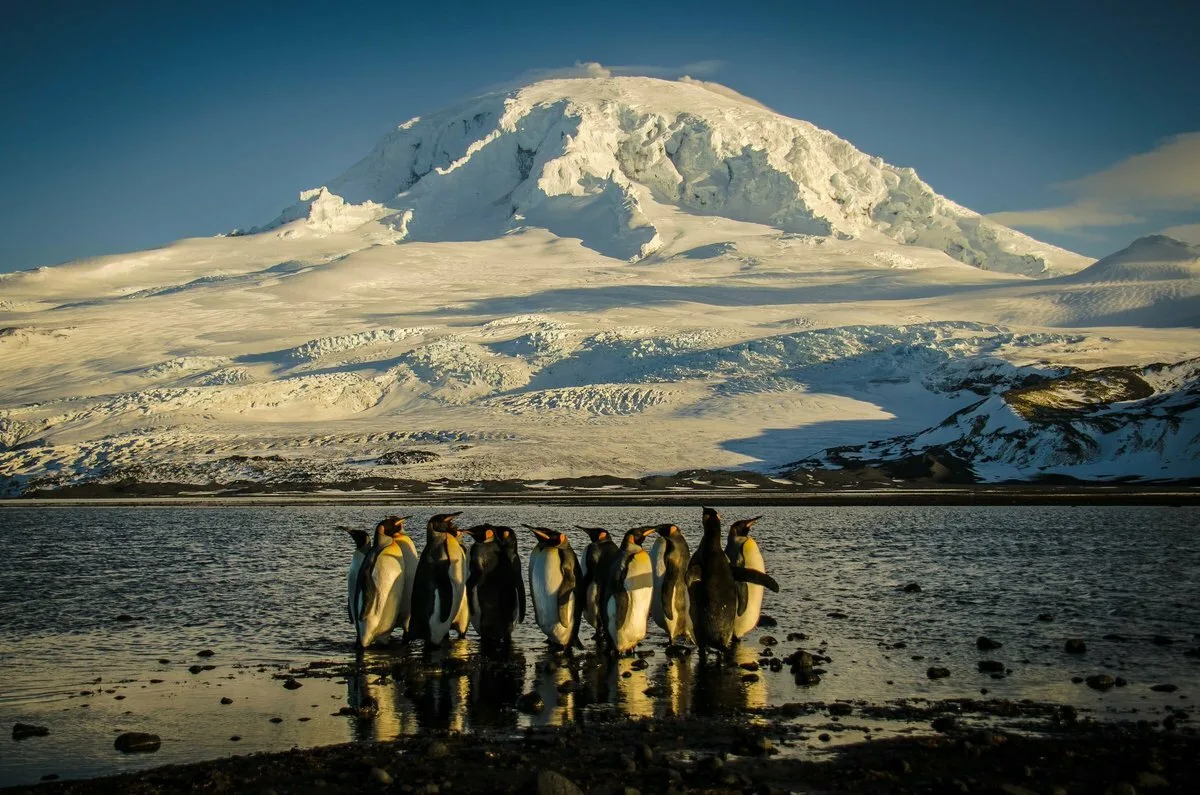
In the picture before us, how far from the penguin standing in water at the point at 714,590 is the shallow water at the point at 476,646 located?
332 mm

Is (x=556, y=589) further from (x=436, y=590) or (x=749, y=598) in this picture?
(x=749, y=598)

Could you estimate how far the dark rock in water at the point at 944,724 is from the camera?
8.66m

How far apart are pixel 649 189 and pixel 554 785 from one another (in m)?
181

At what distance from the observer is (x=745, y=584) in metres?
13.0

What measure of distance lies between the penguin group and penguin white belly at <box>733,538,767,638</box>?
0.02 m

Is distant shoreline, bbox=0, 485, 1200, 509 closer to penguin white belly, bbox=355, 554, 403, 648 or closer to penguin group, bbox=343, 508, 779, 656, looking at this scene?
penguin group, bbox=343, 508, 779, 656

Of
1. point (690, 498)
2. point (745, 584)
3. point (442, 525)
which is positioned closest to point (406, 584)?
point (442, 525)

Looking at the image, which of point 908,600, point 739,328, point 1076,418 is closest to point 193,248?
point 739,328

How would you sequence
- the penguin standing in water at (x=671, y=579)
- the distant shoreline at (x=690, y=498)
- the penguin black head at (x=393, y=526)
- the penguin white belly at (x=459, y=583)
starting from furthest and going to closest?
the distant shoreline at (x=690, y=498) < the penguin black head at (x=393, y=526) < the penguin white belly at (x=459, y=583) < the penguin standing in water at (x=671, y=579)

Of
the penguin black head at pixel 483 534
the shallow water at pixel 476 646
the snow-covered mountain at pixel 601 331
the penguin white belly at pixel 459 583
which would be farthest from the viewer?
the snow-covered mountain at pixel 601 331

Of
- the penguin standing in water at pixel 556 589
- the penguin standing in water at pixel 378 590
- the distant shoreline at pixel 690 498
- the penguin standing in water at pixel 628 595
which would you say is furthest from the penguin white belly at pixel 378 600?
the distant shoreline at pixel 690 498

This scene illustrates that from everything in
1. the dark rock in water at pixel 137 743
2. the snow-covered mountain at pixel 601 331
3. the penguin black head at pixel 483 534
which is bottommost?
the dark rock in water at pixel 137 743

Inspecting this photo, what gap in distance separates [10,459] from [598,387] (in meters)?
41.8

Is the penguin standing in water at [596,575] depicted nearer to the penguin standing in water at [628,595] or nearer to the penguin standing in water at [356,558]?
the penguin standing in water at [628,595]
